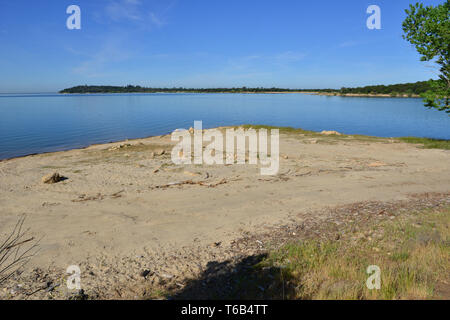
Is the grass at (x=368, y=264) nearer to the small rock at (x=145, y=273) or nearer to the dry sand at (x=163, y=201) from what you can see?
the dry sand at (x=163, y=201)

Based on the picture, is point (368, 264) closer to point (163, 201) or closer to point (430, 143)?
point (163, 201)

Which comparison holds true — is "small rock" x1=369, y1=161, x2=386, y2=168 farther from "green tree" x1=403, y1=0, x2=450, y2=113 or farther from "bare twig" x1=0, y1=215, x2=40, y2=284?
"bare twig" x1=0, y1=215, x2=40, y2=284

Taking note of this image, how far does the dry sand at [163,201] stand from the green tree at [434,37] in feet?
13.3

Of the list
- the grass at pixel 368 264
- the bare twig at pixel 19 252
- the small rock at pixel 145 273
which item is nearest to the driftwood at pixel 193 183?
the bare twig at pixel 19 252

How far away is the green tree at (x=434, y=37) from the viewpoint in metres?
16.4

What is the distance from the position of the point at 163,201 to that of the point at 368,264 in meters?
6.41

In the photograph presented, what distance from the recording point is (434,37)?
16.7m

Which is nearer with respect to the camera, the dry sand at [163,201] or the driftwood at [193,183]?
the dry sand at [163,201]

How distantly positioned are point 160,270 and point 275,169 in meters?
8.90

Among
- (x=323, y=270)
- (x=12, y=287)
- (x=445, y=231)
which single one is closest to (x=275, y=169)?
(x=445, y=231)

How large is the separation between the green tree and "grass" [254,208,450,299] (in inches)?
592

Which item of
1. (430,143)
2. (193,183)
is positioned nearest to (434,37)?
(430,143)

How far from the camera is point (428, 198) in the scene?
866 cm

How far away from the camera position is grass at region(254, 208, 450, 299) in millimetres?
3928
